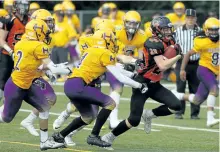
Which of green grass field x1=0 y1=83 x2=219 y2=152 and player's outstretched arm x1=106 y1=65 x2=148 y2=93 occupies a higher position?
player's outstretched arm x1=106 y1=65 x2=148 y2=93

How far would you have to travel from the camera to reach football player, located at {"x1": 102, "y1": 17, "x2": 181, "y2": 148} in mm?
10164

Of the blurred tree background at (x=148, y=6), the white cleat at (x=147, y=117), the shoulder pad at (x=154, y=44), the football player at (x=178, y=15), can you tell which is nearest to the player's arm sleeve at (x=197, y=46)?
the white cleat at (x=147, y=117)

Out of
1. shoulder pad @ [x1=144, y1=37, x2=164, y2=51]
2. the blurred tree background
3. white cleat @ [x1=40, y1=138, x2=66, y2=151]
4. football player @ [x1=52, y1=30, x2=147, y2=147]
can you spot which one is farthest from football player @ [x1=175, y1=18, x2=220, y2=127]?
the blurred tree background

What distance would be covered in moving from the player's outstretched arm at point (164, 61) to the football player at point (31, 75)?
1307 mm

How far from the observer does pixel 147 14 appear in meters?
22.9

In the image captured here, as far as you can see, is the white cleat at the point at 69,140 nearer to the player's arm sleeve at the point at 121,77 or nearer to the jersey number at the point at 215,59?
the player's arm sleeve at the point at 121,77

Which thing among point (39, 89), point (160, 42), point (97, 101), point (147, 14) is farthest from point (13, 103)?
point (147, 14)

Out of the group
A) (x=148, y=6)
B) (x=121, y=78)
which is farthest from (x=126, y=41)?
(x=148, y=6)

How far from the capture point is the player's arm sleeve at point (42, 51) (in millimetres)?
9602

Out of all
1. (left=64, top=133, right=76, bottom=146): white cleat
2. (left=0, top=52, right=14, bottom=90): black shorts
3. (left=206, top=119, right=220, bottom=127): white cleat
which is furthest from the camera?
(left=206, top=119, right=220, bottom=127): white cleat

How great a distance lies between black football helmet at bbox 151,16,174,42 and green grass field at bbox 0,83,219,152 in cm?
135

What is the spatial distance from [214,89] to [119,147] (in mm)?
3134

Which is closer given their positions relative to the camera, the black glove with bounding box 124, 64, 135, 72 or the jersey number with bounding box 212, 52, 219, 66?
the black glove with bounding box 124, 64, 135, 72

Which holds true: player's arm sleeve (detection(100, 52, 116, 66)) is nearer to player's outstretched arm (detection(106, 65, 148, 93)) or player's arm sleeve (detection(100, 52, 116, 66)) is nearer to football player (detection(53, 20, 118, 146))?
player's outstretched arm (detection(106, 65, 148, 93))
